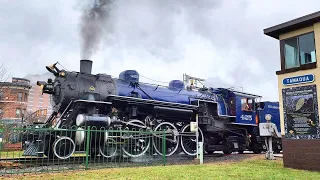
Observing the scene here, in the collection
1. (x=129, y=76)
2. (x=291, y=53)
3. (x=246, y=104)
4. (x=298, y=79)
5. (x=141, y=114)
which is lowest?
(x=141, y=114)

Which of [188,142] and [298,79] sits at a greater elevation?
[298,79]

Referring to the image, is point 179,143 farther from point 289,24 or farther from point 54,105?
point 289,24

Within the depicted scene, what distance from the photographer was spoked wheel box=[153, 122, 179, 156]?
1294 centimetres

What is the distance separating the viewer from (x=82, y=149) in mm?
10930

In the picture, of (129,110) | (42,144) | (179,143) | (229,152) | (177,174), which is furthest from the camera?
(229,152)

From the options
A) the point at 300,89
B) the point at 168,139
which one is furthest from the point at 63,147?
the point at 300,89

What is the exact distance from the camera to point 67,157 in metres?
10.2

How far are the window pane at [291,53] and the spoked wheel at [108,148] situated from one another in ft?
23.2

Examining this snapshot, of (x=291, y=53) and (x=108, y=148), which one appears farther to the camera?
(x=108, y=148)

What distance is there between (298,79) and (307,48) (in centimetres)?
115

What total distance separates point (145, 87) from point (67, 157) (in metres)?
5.23

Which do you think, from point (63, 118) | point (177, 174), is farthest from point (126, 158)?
point (177, 174)

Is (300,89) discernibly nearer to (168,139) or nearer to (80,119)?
(168,139)

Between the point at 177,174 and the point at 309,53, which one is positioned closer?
the point at 177,174
